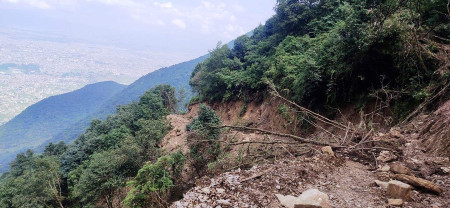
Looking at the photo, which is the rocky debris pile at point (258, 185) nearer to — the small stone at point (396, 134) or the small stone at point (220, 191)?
the small stone at point (220, 191)

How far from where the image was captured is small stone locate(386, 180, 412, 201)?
120 inches

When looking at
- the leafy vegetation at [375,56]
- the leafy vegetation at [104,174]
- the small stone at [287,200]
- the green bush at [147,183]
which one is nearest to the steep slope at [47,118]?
the leafy vegetation at [104,174]

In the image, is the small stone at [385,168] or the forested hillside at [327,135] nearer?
the forested hillside at [327,135]

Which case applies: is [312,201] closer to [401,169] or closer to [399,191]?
[399,191]

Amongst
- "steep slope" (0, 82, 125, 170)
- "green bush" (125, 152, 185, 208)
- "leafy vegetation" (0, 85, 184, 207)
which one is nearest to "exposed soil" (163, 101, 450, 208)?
"leafy vegetation" (0, 85, 184, 207)

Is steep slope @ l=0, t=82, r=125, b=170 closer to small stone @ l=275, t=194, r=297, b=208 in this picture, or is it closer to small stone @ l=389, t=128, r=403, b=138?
small stone @ l=275, t=194, r=297, b=208

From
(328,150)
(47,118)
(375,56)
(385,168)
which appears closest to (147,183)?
(328,150)

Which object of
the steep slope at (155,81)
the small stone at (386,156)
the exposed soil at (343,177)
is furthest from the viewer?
the steep slope at (155,81)

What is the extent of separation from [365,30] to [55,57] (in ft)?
809

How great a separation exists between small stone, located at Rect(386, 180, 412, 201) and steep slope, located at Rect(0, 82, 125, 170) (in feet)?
292

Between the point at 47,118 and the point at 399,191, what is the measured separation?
442ft

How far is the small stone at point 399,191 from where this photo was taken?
9.97ft

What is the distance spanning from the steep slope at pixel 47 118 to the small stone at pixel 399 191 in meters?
89.0

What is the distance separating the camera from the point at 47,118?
348 ft
